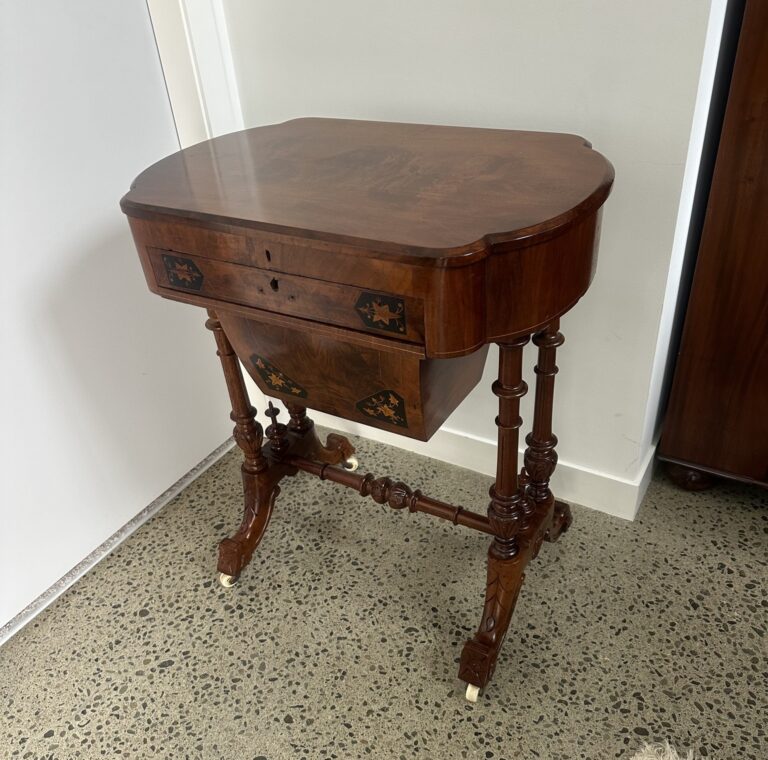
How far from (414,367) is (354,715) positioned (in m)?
0.73

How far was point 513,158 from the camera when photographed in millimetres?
1169

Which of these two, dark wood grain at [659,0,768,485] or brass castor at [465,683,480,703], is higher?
dark wood grain at [659,0,768,485]

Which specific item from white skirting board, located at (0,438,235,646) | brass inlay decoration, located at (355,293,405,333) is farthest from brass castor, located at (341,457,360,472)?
brass inlay decoration, located at (355,293,405,333)

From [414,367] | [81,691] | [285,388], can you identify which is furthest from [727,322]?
[81,691]

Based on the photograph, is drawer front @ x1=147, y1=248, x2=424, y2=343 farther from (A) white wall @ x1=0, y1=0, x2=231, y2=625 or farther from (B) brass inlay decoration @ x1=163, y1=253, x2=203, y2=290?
(A) white wall @ x1=0, y1=0, x2=231, y2=625

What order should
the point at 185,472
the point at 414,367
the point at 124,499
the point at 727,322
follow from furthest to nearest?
the point at 185,472
the point at 124,499
the point at 727,322
the point at 414,367

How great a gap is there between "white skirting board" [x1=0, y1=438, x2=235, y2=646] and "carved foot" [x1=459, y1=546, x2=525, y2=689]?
3.22ft

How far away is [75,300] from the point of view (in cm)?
160

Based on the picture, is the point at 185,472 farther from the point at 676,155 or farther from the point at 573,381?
the point at 676,155

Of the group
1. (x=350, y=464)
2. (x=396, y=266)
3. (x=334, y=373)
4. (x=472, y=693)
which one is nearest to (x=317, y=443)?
(x=350, y=464)

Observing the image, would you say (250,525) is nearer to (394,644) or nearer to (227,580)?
(227,580)

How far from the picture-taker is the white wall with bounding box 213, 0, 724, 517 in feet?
4.10

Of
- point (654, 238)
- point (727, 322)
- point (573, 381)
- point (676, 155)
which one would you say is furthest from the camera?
point (573, 381)

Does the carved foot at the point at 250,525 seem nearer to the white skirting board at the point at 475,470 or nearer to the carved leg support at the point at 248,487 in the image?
the carved leg support at the point at 248,487
